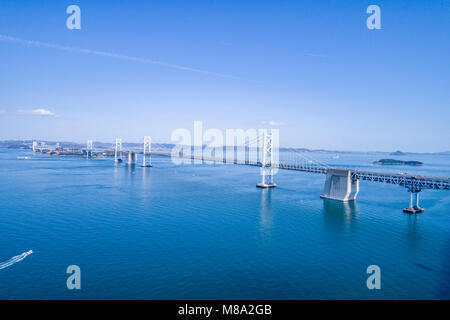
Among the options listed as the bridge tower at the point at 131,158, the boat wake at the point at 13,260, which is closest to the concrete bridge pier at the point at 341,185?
the boat wake at the point at 13,260

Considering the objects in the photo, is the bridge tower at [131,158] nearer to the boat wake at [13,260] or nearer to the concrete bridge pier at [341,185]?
the concrete bridge pier at [341,185]

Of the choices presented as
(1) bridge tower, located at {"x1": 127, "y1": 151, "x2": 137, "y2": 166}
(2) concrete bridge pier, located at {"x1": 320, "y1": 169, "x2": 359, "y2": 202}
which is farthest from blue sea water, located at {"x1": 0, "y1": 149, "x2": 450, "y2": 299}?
(1) bridge tower, located at {"x1": 127, "y1": 151, "x2": 137, "y2": 166}

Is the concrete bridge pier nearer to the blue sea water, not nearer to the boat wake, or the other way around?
the blue sea water

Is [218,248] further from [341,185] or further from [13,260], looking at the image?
[341,185]

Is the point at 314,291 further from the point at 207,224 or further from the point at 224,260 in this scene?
the point at 207,224

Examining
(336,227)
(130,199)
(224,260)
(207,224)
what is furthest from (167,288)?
(130,199)

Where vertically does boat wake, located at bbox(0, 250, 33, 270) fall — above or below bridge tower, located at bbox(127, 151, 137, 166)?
below
